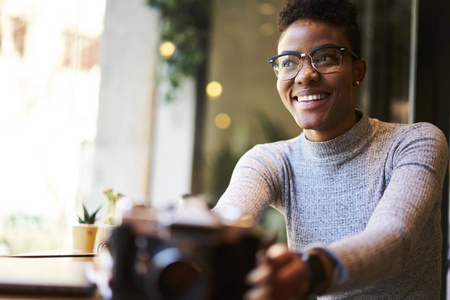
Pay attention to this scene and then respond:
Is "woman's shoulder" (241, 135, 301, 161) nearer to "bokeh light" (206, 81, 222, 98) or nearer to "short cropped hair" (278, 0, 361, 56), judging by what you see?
"short cropped hair" (278, 0, 361, 56)

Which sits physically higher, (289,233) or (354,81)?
(354,81)

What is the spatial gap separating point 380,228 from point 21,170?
1.91 metres

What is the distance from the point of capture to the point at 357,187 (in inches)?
51.6

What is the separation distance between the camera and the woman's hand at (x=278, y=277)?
0.58 m

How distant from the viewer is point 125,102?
337 cm

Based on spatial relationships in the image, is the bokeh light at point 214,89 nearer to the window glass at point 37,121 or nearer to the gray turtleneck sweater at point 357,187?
the window glass at point 37,121

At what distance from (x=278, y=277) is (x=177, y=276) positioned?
4.8 inches

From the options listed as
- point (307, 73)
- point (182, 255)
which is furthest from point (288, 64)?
point (182, 255)

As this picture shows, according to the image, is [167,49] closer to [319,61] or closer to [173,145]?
[173,145]

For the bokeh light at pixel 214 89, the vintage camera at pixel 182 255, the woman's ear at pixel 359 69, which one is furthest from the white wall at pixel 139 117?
the vintage camera at pixel 182 255

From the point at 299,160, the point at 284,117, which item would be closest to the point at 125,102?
the point at 284,117

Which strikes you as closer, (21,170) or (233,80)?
(21,170)

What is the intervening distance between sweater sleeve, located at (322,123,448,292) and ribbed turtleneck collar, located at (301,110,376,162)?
111 millimetres

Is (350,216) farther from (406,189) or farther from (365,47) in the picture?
(365,47)
